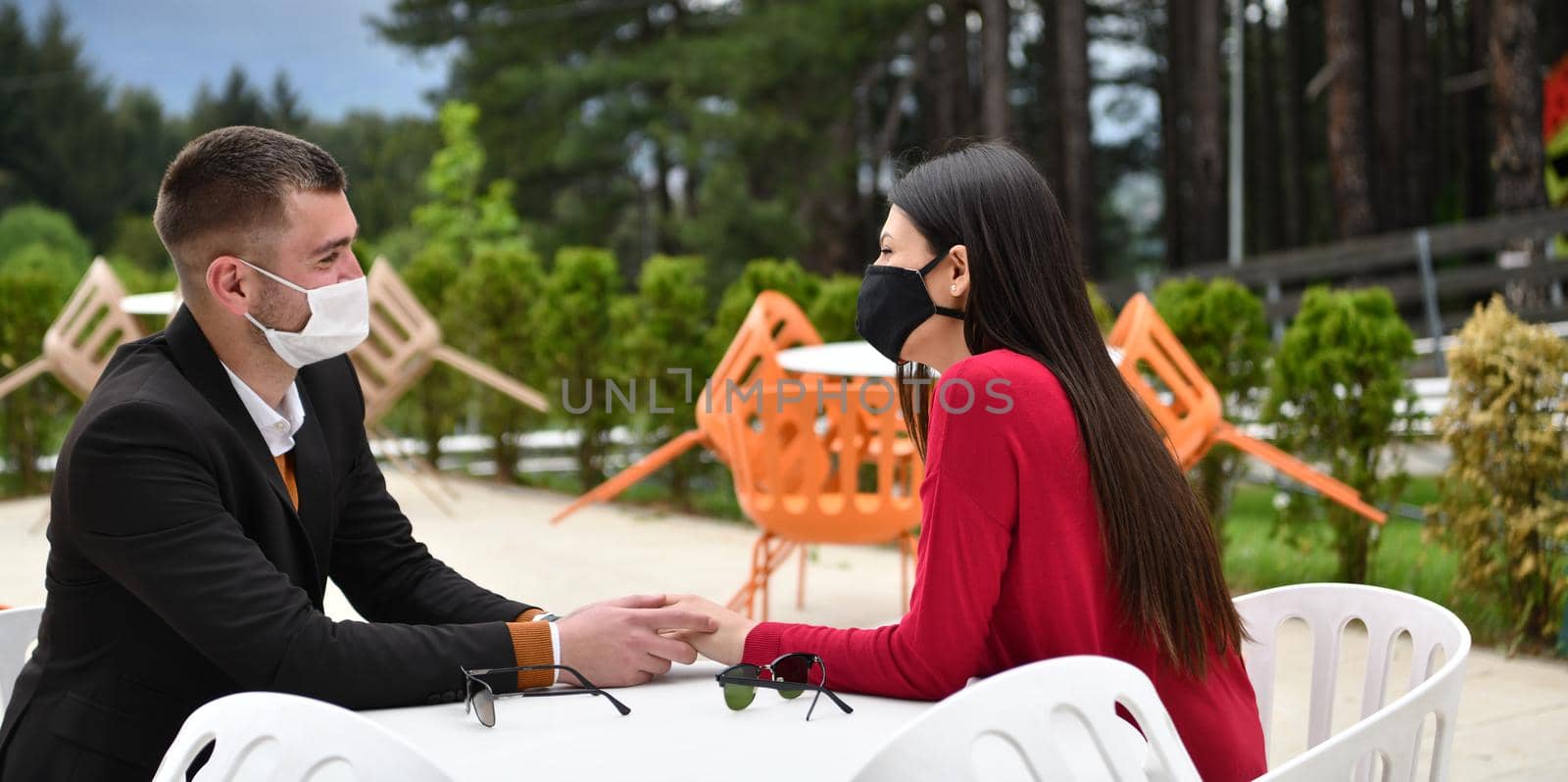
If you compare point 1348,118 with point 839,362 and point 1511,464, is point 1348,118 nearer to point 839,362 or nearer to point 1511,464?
point 1511,464

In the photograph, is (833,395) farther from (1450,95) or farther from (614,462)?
(1450,95)

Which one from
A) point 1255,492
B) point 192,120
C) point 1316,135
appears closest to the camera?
point 1255,492

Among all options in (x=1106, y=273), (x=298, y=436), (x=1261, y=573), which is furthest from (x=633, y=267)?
(x=298, y=436)

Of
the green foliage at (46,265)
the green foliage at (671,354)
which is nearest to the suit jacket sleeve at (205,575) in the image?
the green foliage at (671,354)

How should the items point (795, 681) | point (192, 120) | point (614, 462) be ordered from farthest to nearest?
point (192, 120) → point (614, 462) → point (795, 681)

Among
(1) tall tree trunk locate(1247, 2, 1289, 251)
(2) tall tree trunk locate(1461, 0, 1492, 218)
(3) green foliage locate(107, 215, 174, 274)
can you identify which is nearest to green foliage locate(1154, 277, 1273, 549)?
(2) tall tree trunk locate(1461, 0, 1492, 218)

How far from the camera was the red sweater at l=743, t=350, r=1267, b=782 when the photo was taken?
171 centimetres

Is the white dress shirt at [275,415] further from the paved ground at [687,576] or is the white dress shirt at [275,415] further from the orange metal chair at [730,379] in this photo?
the paved ground at [687,576]

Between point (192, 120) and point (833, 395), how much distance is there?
49299mm

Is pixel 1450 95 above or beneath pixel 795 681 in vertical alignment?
above

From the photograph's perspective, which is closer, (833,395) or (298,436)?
(298,436)

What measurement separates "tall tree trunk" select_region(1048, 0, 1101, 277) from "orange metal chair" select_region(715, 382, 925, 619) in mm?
12457

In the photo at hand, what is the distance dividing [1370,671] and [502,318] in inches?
334

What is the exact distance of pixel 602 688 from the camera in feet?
5.93
